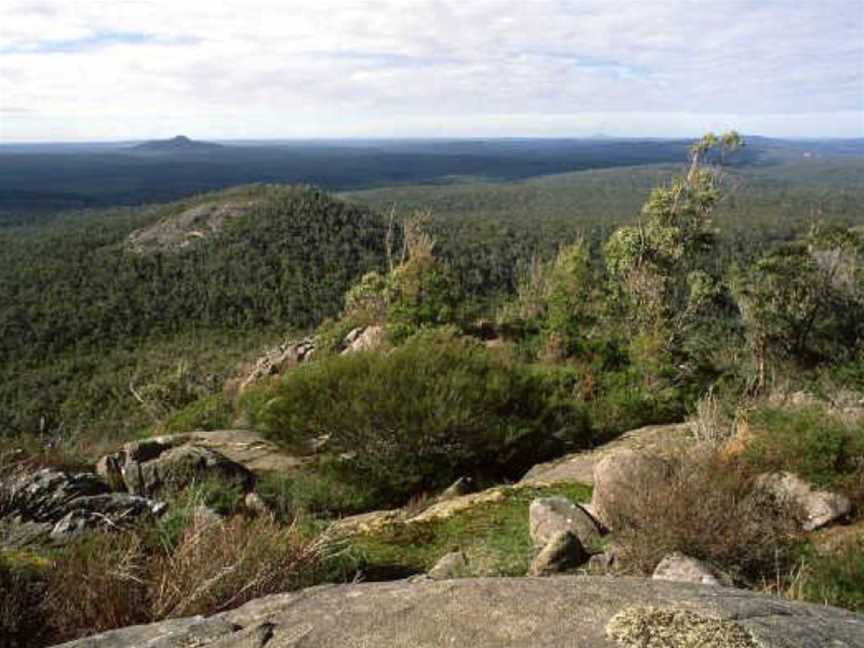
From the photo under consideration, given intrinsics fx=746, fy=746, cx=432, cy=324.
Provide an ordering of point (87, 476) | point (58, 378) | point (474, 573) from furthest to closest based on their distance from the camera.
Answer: point (58, 378) → point (87, 476) → point (474, 573)

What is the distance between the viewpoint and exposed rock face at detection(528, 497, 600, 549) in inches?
261

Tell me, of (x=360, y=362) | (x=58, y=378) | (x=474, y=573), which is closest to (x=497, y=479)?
(x=360, y=362)

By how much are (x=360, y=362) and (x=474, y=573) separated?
5363 mm

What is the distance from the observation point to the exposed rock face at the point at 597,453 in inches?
376

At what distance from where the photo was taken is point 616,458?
23.7ft

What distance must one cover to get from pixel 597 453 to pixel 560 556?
16.6 ft

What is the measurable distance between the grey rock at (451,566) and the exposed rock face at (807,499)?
2.97m

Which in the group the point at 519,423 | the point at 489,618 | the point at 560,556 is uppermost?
the point at 489,618

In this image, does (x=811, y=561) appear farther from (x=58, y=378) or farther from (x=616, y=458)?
(x=58, y=378)

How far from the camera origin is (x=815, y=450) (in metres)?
7.23

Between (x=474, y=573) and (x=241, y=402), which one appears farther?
(x=241, y=402)

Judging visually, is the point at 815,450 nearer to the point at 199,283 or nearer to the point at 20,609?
the point at 20,609

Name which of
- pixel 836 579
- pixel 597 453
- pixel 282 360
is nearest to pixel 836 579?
pixel 836 579

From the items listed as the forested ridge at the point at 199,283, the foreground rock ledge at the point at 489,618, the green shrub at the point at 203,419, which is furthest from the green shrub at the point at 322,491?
the forested ridge at the point at 199,283
